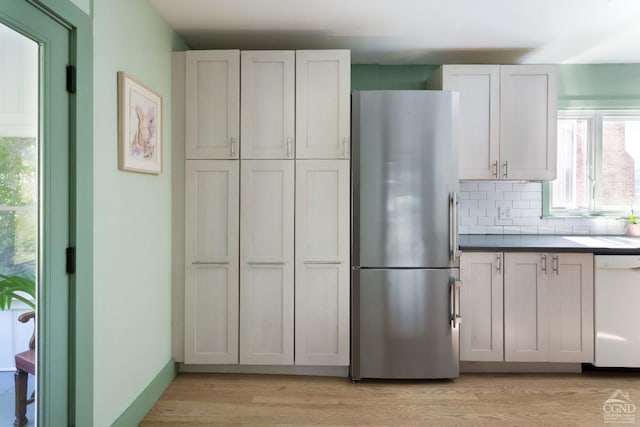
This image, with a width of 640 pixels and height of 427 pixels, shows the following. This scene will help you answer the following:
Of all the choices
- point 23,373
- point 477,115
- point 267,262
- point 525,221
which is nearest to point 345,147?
point 267,262

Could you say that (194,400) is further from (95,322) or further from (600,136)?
(600,136)

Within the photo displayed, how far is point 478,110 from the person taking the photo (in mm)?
3219

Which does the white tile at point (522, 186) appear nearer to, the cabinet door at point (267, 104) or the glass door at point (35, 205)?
the cabinet door at point (267, 104)

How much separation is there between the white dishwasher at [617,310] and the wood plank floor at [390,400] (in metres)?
0.18

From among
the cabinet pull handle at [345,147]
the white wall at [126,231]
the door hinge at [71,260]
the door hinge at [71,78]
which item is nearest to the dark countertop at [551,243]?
the cabinet pull handle at [345,147]

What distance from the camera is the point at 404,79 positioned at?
3666 millimetres

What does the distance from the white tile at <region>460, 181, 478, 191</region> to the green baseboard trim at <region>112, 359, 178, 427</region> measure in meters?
2.71

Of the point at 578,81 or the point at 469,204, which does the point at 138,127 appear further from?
the point at 578,81

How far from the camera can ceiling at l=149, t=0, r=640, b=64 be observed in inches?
101

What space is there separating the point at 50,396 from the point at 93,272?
52cm

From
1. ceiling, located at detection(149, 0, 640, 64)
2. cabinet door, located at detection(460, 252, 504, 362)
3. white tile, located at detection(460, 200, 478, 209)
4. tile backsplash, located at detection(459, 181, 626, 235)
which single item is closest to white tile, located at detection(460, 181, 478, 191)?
tile backsplash, located at detection(459, 181, 626, 235)

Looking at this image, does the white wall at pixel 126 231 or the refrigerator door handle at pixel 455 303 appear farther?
the refrigerator door handle at pixel 455 303

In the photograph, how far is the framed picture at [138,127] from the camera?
2133mm

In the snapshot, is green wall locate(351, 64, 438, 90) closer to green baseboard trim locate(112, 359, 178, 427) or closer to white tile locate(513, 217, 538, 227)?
white tile locate(513, 217, 538, 227)
